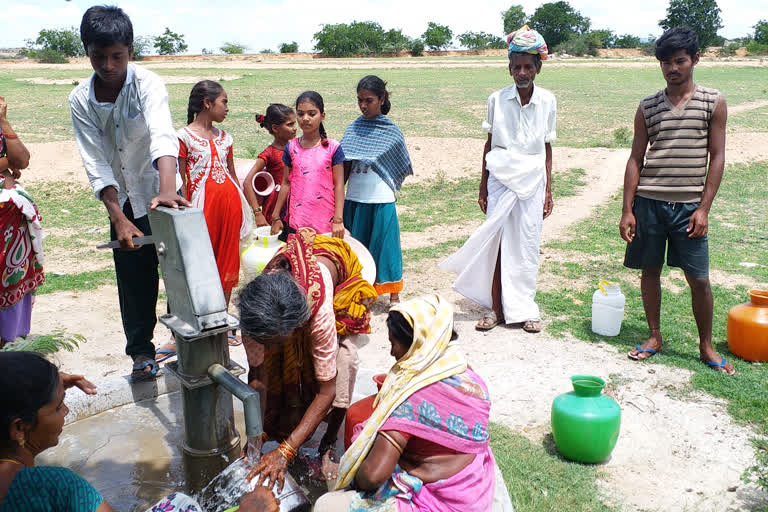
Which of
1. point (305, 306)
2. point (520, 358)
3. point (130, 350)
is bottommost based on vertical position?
point (520, 358)

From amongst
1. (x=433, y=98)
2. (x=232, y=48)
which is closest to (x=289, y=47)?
(x=232, y=48)

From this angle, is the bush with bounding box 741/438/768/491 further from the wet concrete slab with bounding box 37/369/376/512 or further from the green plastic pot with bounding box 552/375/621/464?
the wet concrete slab with bounding box 37/369/376/512

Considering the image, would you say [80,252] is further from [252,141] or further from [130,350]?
[252,141]

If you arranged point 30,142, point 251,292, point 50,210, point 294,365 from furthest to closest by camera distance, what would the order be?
1. point 30,142
2. point 50,210
3. point 294,365
4. point 251,292

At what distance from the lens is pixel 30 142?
472 inches

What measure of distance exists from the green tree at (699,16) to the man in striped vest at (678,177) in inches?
2907

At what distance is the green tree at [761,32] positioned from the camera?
63.8 meters

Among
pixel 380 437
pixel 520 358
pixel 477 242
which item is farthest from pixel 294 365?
pixel 477 242

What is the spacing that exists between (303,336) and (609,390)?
1.93 metres

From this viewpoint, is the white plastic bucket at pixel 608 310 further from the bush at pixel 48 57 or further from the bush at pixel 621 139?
the bush at pixel 48 57

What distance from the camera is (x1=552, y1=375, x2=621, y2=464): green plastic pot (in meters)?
3.02

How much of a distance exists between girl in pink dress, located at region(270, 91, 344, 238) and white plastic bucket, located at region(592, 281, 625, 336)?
1.74m

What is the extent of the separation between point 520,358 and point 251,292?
238cm

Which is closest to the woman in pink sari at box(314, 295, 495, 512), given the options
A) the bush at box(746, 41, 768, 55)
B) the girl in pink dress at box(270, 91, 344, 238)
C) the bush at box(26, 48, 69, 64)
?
the girl in pink dress at box(270, 91, 344, 238)
